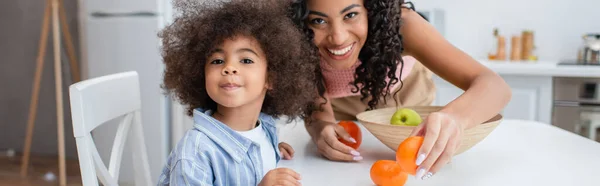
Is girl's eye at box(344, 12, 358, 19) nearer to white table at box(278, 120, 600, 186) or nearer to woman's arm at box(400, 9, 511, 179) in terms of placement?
woman's arm at box(400, 9, 511, 179)

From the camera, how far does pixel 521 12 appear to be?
3.30m

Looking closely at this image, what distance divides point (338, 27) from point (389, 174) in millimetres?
400

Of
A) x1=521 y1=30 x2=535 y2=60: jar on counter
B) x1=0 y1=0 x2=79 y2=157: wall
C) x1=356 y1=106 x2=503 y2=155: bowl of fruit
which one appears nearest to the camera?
x1=356 y1=106 x2=503 y2=155: bowl of fruit

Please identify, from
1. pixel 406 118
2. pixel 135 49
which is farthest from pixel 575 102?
pixel 135 49

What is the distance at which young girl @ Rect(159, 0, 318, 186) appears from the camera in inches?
36.0

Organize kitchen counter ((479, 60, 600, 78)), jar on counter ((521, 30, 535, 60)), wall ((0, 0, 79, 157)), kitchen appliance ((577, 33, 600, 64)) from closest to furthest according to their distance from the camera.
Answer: kitchen counter ((479, 60, 600, 78)), kitchen appliance ((577, 33, 600, 64)), jar on counter ((521, 30, 535, 60)), wall ((0, 0, 79, 157))

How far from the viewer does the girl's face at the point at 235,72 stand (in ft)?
3.14

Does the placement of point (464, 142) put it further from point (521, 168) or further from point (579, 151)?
point (579, 151)

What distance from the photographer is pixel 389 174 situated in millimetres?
935

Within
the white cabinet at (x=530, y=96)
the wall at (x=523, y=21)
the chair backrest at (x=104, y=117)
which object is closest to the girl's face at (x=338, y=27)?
the chair backrest at (x=104, y=117)

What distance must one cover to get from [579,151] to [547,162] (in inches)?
6.0

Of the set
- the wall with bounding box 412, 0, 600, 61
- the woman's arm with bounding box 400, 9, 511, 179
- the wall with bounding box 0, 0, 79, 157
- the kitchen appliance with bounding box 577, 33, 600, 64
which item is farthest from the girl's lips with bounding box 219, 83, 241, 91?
the wall with bounding box 0, 0, 79, 157

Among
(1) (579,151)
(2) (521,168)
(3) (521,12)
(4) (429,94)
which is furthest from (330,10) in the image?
(3) (521,12)

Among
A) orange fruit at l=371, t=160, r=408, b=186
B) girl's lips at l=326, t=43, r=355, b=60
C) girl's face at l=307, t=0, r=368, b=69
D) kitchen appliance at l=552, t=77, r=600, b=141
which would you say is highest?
girl's face at l=307, t=0, r=368, b=69
